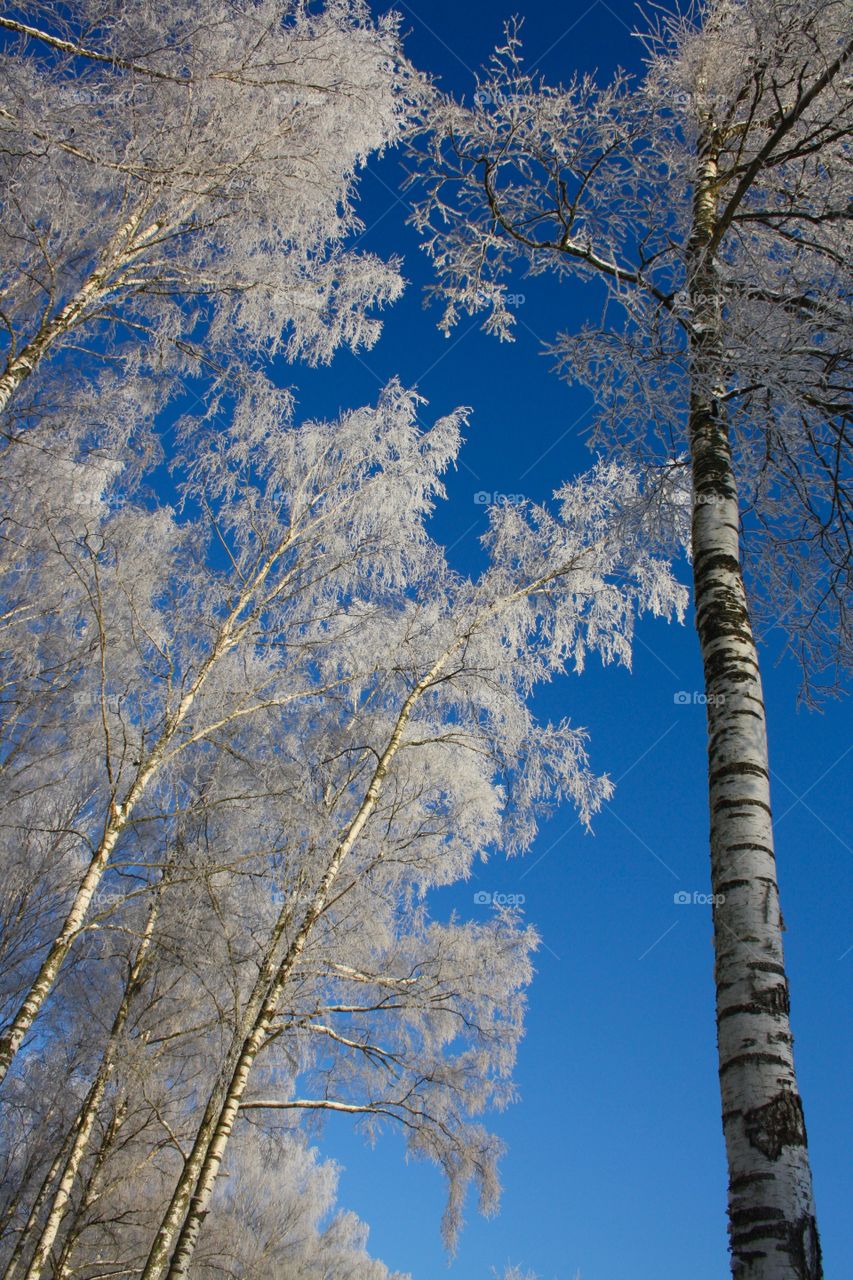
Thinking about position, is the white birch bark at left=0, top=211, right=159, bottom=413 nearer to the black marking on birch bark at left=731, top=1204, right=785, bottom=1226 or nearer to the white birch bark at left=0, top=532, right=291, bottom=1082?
the white birch bark at left=0, top=532, right=291, bottom=1082

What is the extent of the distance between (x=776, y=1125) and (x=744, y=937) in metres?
0.56

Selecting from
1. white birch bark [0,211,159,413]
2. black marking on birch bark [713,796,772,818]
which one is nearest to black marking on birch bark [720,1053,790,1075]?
black marking on birch bark [713,796,772,818]

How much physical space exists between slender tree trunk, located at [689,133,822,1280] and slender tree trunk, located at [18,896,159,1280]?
432cm

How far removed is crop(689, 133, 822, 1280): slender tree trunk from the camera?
96.9 inches

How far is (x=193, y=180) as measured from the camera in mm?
5348

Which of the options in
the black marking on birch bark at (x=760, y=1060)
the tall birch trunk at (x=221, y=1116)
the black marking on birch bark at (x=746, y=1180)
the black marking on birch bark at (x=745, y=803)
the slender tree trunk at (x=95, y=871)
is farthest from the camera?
the tall birch trunk at (x=221, y=1116)

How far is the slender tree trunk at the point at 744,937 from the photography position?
2.46 meters

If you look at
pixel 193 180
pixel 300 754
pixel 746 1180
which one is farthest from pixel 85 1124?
pixel 193 180

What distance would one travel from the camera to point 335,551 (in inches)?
277

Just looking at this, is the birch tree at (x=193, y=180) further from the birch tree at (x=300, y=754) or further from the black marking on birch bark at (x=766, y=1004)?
the black marking on birch bark at (x=766, y=1004)

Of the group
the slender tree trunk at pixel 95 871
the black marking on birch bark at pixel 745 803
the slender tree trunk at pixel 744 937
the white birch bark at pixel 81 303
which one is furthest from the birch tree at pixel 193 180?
the black marking on birch bark at pixel 745 803

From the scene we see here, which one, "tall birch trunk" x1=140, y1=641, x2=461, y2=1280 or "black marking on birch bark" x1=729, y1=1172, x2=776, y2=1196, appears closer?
"black marking on birch bark" x1=729, y1=1172, x2=776, y2=1196

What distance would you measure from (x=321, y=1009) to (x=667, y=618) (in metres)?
4.78

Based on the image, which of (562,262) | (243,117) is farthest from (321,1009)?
(243,117)
